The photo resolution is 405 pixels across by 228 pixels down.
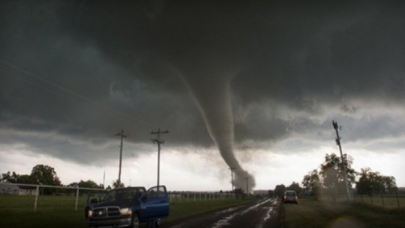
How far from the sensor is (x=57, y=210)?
68.7ft

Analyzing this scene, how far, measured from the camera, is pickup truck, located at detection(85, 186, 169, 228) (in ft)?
44.1

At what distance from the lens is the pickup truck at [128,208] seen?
13.4 meters

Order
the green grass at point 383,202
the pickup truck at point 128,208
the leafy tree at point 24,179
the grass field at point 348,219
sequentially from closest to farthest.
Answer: the pickup truck at point 128,208, the grass field at point 348,219, the green grass at point 383,202, the leafy tree at point 24,179

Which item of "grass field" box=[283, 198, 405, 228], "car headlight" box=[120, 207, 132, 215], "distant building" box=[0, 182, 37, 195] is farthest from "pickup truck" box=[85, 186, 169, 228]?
"distant building" box=[0, 182, 37, 195]

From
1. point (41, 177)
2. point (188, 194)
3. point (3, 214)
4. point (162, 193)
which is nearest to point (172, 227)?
point (162, 193)

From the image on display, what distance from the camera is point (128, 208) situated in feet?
44.8

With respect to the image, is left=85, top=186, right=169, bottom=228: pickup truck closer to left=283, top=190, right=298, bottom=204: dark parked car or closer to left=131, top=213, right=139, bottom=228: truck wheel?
left=131, top=213, right=139, bottom=228: truck wheel

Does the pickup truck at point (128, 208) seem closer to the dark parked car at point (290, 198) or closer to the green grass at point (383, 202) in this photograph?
the green grass at point (383, 202)

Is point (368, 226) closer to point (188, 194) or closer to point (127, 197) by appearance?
point (127, 197)

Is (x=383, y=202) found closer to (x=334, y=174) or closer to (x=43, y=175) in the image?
(x=334, y=174)

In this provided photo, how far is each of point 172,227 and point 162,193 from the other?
2.13 metres

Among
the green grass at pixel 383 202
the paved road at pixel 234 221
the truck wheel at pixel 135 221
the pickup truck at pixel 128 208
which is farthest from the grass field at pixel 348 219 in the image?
the truck wheel at pixel 135 221

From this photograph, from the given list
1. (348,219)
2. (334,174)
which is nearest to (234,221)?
(348,219)

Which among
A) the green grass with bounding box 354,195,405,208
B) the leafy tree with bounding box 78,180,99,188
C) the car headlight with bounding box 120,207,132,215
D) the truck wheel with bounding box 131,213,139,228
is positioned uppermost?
the leafy tree with bounding box 78,180,99,188
